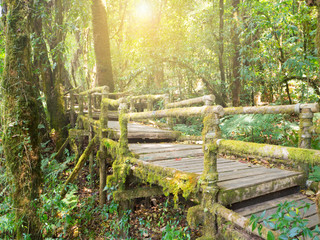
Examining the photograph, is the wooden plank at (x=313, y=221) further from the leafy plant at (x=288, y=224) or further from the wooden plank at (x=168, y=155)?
the wooden plank at (x=168, y=155)

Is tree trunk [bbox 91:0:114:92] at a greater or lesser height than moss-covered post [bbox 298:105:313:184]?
greater

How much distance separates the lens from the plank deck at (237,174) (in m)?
3.11

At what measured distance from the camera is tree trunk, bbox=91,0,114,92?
11.7 meters

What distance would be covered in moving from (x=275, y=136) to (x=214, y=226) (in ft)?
17.9

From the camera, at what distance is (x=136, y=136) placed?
22.6 feet

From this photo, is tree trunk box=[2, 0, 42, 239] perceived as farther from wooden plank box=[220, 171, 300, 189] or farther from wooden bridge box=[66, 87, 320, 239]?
wooden plank box=[220, 171, 300, 189]

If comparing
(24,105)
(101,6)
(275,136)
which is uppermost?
(101,6)

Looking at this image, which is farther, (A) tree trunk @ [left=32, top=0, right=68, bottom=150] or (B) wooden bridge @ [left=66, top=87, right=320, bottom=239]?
(A) tree trunk @ [left=32, top=0, right=68, bottom=150]

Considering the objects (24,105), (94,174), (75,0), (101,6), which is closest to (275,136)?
(94,174)

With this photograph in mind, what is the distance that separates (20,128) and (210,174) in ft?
14.3

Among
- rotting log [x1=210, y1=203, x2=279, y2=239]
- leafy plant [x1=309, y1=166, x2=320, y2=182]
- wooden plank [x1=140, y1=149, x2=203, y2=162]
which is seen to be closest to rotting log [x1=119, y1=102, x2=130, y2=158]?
wooden plank [x1=140, y1=149, x2=203, y2=162]

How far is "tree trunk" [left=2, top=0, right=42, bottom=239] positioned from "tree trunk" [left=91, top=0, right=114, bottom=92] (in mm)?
6230

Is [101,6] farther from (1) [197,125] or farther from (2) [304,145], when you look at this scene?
(2) [304,145]

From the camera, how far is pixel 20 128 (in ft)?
16.9
